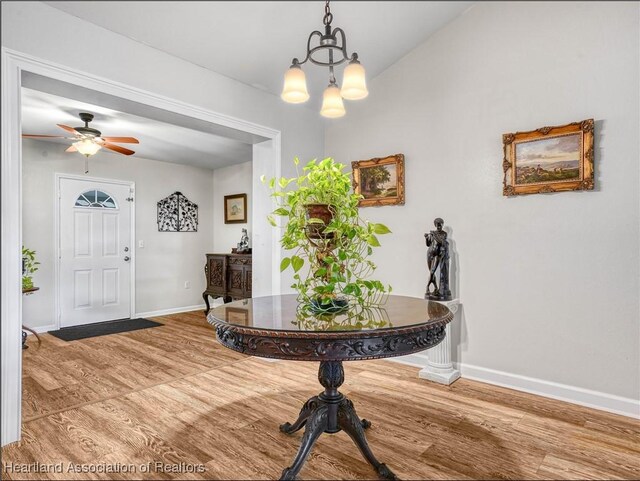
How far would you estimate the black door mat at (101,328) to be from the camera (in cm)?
450

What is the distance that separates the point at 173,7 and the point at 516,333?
10.2ft

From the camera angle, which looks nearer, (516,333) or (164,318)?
(516,333)

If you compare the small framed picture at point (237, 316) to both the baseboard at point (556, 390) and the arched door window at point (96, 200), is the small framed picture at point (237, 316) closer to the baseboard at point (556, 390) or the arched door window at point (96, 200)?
the baseboard at point (556, 390)

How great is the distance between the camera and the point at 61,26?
2.23 meters

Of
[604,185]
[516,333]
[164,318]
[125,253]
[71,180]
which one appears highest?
[71,180]

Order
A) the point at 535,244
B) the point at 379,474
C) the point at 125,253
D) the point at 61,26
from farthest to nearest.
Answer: the point at 125,253, the point at 535,244, the point at 61,26, the point at 379,474

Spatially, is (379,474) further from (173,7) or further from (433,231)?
(173,7)

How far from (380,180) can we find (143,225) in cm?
370

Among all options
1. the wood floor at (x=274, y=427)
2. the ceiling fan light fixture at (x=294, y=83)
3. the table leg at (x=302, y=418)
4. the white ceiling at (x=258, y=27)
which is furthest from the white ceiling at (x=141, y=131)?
the table leg at (x=302, y=418)

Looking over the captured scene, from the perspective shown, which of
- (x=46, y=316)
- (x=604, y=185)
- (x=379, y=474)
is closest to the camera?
(x=379, y=474)

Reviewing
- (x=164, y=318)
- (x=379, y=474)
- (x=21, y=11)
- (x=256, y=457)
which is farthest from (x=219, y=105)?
(x=164, y=318)

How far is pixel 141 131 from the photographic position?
4.27 metres

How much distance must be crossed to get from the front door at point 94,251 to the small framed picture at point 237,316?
4108mm

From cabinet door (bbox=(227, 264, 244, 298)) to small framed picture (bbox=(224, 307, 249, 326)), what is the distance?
3.23 m
